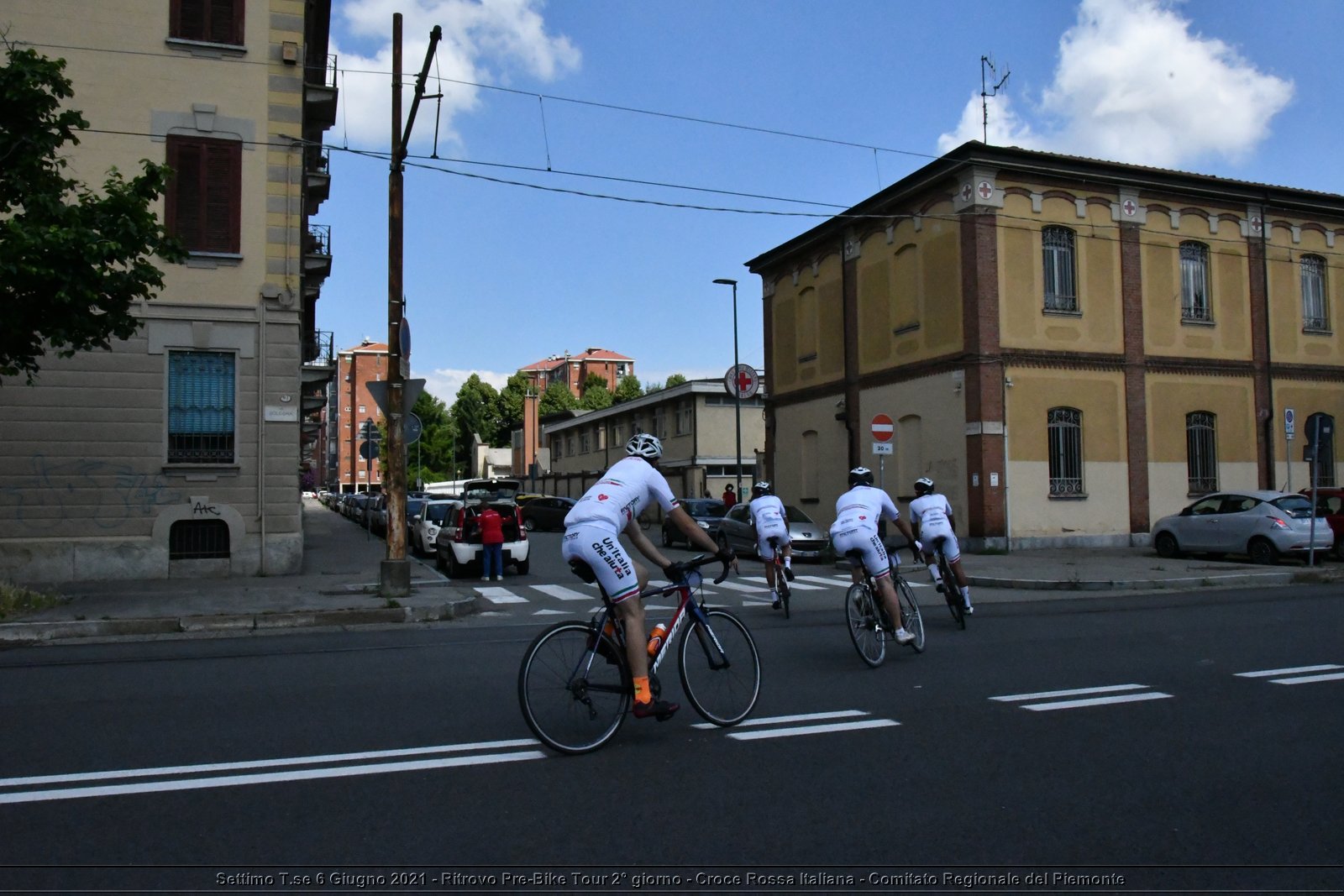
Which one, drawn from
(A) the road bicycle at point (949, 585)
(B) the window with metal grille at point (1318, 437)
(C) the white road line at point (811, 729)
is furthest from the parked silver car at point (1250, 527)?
(C) the white road line at point (811, 729)

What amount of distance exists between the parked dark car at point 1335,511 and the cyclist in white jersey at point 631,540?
64.3ft

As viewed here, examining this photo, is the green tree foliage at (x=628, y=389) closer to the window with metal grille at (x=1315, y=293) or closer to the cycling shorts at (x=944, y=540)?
the window with metal grille at (x=1315, y=293)

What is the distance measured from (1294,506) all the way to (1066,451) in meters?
5.61

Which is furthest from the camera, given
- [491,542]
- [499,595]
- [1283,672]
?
[491,542]

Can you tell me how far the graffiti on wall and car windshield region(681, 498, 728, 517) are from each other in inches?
592

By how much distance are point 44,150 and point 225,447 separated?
20.9ft

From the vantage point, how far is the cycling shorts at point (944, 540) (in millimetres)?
11242

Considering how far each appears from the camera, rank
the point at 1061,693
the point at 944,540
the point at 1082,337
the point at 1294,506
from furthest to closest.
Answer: the point at 1082,337
the point at 1294,506
the point at 944,540
the point at 1061,693

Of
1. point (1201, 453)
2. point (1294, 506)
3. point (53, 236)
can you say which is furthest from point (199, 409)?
point (1201, 453)

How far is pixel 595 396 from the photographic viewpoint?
98.1 m

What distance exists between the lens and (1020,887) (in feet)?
12.7

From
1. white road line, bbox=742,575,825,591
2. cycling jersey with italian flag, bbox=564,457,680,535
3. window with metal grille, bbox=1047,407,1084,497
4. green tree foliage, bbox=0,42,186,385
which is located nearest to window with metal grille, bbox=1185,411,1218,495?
window with metal grille, bbox=1047,407,1084,497

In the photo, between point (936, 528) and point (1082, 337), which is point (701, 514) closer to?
point (1082, 337)

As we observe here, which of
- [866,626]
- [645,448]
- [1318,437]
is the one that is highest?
[1318,437]
